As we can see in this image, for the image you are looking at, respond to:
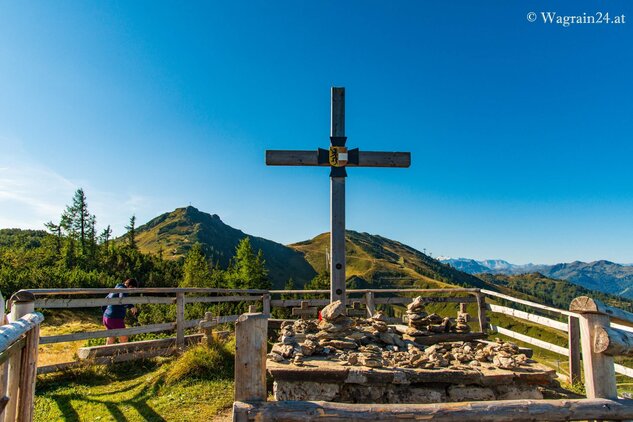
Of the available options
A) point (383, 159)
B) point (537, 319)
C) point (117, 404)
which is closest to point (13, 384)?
point (117, 404)

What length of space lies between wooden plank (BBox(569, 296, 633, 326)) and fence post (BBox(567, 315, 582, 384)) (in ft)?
12.7

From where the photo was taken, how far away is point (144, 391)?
21.3 ft

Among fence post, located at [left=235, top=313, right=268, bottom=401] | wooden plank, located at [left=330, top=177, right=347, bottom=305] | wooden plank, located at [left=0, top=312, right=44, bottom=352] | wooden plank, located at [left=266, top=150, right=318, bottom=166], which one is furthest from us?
wooden plank, located at [left=266, top=150, right=318, bottom=166]

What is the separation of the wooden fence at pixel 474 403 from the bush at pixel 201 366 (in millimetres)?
4137

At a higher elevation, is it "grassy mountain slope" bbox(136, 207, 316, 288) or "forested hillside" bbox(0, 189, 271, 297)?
"grassy mountain slope" bbox(136, 207, 316, 288)

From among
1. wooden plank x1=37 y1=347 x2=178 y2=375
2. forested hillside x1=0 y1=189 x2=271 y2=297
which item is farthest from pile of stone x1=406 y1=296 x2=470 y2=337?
forested hillside x1=0 y1=189 x2=271 y2=297

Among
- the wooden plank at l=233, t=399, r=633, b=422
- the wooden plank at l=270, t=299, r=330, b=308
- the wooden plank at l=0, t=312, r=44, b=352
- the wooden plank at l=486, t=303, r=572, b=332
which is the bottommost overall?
the wooden plank at l=233, t=399, r=633, b=422

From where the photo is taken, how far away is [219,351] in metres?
7.46

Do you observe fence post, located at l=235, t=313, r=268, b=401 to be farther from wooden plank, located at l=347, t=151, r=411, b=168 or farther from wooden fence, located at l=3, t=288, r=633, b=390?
wooden plank, located at l=347, t=151, r=411, b=168

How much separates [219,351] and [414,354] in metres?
3.84

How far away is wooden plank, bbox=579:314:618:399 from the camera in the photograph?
3400 mm

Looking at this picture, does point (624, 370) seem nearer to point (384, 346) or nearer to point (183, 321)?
point (384, 346)

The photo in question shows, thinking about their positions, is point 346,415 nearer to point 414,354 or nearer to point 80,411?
point 414,354

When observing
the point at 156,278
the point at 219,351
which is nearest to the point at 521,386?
the point at 219,351
